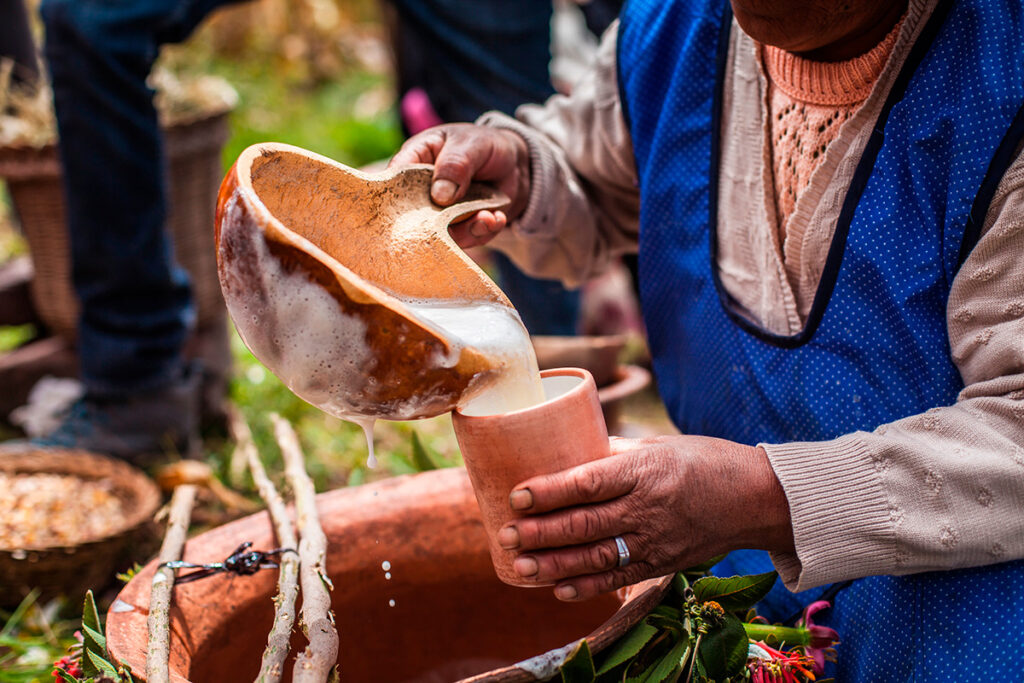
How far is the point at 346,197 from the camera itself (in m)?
1.37

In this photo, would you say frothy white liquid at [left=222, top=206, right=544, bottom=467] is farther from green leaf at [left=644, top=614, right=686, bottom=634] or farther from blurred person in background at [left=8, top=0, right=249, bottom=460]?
blurred person in background at [left=8, top=0, right=249, bottom=460]

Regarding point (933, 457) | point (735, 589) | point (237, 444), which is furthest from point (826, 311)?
point (237, 444)

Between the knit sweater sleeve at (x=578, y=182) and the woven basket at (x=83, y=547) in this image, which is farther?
the woven basket at (x=83, y=547)

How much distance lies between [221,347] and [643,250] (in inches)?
85.1

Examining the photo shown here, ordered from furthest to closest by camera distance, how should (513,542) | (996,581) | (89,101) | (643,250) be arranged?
(89,101) → (643,250) → (996,581) → (513,542)

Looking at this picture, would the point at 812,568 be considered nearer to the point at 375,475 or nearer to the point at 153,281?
the point at 375,475

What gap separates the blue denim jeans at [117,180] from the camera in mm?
2561

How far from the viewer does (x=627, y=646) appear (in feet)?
4.13

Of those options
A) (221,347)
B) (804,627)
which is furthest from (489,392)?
(221,347)

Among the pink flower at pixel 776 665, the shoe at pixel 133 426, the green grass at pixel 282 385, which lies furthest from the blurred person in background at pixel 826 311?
the shoe at pixel 133 426

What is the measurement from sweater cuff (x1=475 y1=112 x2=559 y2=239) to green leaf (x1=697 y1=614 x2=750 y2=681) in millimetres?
826

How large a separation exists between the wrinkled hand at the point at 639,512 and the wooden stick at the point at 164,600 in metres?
0.44

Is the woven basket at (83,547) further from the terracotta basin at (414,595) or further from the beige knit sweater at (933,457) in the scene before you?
the beige knit sweater at (933,457)

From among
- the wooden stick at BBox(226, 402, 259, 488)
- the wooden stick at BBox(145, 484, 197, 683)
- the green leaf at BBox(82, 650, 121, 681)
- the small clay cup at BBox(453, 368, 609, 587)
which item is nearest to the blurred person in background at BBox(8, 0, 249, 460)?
the wooden stick at BBox(226, 402, 259, 488)
